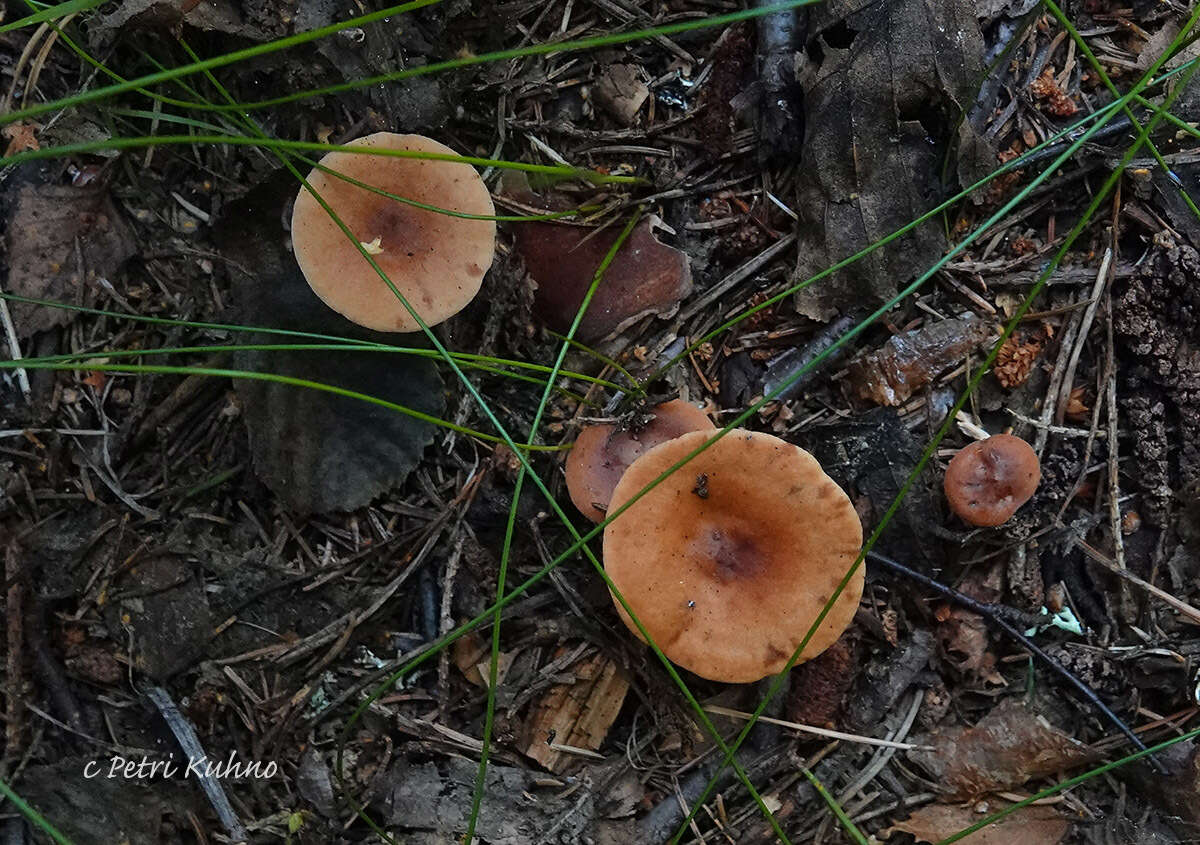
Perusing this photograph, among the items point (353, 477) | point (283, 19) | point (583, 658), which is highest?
point (283, 19)

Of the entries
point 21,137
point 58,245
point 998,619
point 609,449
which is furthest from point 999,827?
point 21,137

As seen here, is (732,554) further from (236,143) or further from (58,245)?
(58,245)

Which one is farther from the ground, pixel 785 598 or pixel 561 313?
pixel 561 313

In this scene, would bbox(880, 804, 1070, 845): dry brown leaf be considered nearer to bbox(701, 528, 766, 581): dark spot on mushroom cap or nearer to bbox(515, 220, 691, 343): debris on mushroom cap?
bbox(701, 528, 766, 581): dark spot on mushroom cap

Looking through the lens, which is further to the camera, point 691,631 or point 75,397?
point 75,397

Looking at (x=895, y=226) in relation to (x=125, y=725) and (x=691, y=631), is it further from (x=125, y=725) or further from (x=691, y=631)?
(x=125, y=725)

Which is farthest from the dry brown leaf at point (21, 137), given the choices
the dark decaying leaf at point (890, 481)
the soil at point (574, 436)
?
the dark decaying leaf at point (890, 481)

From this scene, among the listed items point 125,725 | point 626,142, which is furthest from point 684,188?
point 125,725
